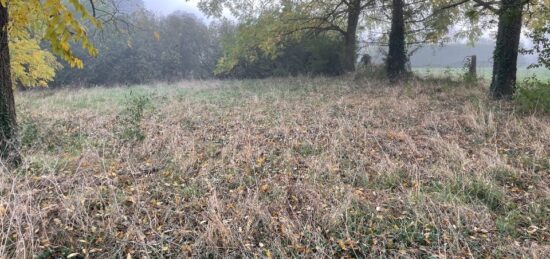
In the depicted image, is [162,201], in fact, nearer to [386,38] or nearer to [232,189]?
[232,189]

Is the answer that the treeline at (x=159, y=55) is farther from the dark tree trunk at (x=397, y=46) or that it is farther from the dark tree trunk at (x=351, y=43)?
the dark tree trunk at (x=397, y=46)

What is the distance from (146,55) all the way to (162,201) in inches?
868

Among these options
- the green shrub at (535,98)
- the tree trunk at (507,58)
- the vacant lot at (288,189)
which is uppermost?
the tree trunk at (507,58)

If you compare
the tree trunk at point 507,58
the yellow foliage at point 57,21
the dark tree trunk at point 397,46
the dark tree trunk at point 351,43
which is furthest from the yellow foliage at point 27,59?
the tree trunk at point 507,58

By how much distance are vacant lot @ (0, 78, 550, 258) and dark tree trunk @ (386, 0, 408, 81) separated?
18.4 ft

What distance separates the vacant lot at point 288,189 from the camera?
2.84 meters

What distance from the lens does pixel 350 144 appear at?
201 inches

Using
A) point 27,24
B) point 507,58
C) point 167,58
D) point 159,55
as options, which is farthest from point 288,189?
point 159,55

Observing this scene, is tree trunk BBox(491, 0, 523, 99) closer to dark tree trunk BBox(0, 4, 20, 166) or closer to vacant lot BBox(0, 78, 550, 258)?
vacant lot BBox(0, 78, 550, 258)

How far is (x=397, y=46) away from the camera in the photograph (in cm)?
1198

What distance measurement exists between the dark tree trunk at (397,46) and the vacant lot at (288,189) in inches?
221

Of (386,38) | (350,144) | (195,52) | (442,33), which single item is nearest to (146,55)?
(195,52)

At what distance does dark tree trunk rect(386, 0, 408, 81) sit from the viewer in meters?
11.6

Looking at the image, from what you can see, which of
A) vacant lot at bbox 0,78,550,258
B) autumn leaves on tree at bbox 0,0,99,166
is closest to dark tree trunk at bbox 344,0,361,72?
vacant lot at bbox 0,78,550,258
